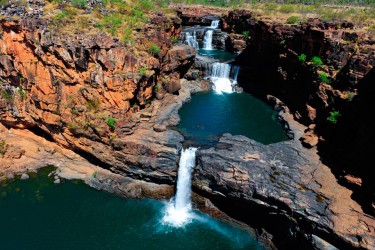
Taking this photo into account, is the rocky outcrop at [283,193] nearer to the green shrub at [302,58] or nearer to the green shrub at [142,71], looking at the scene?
the green shrub at [142,71]

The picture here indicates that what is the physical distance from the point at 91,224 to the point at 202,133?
13204 mm

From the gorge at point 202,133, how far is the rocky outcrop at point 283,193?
0.28 feet

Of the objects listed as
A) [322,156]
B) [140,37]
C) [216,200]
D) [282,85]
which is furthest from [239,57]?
[216,200]

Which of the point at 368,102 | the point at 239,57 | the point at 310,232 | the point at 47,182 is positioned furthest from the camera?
the point at 239,57

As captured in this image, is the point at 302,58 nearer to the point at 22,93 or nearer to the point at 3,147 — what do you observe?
the point at 22,93

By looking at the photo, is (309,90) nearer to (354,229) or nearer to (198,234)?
(354,229)

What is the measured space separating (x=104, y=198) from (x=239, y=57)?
32.0m

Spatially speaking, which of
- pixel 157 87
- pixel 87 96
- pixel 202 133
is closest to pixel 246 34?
pixel 157 87

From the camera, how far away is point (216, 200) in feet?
85.8

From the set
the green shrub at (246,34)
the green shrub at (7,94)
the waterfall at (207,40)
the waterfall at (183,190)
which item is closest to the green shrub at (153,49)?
the waterfall at (183,190)

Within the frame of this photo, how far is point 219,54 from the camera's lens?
52.3 meters

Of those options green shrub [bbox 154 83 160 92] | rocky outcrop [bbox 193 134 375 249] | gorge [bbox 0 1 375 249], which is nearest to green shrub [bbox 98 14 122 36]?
gorge [bbox 0 1 375 249]

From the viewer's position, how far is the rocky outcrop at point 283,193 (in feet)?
68.5

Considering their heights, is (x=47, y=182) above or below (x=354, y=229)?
below
